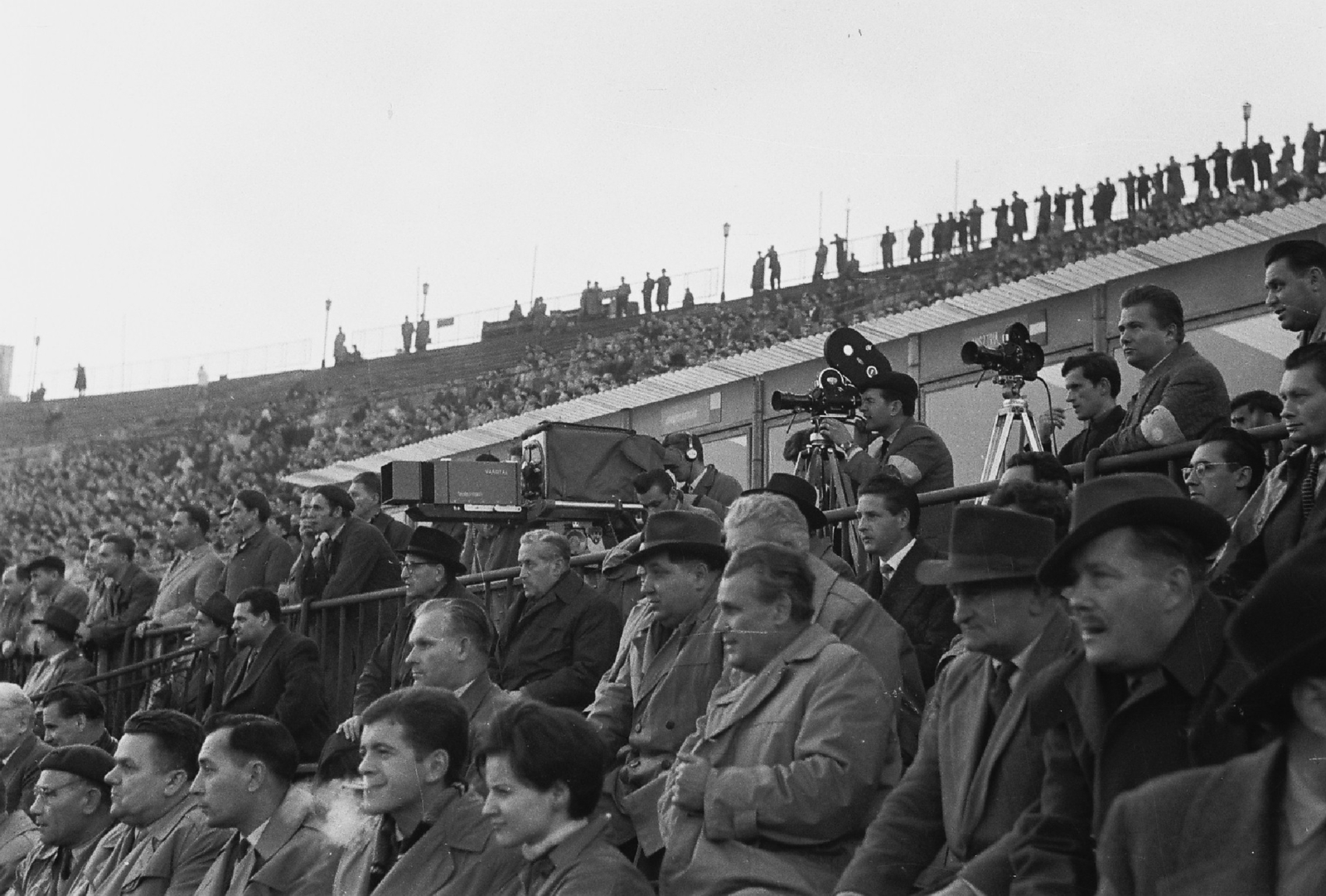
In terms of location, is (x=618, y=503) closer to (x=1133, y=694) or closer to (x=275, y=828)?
(x=275, y=828)

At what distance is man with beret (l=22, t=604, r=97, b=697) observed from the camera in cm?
1137

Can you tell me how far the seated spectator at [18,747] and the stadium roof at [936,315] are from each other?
5.30m

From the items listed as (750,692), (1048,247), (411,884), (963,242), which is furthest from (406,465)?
(963,242)

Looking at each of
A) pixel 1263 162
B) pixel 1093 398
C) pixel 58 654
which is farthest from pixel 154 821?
pixel 1263 162

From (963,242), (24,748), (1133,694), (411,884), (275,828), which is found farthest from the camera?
(963,242)

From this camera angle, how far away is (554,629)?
7129 mm

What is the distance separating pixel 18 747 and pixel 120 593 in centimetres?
313

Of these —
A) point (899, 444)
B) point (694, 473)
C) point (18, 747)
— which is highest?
point (899, 444)

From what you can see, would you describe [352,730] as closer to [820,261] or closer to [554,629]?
[554,629]

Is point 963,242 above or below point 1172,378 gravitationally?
above

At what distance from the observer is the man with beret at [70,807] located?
7195mm

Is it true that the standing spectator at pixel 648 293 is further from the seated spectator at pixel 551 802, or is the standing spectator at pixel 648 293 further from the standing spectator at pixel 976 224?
the seated spectator at pixel 551 802

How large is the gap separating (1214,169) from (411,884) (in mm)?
22994

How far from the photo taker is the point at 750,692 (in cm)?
444
